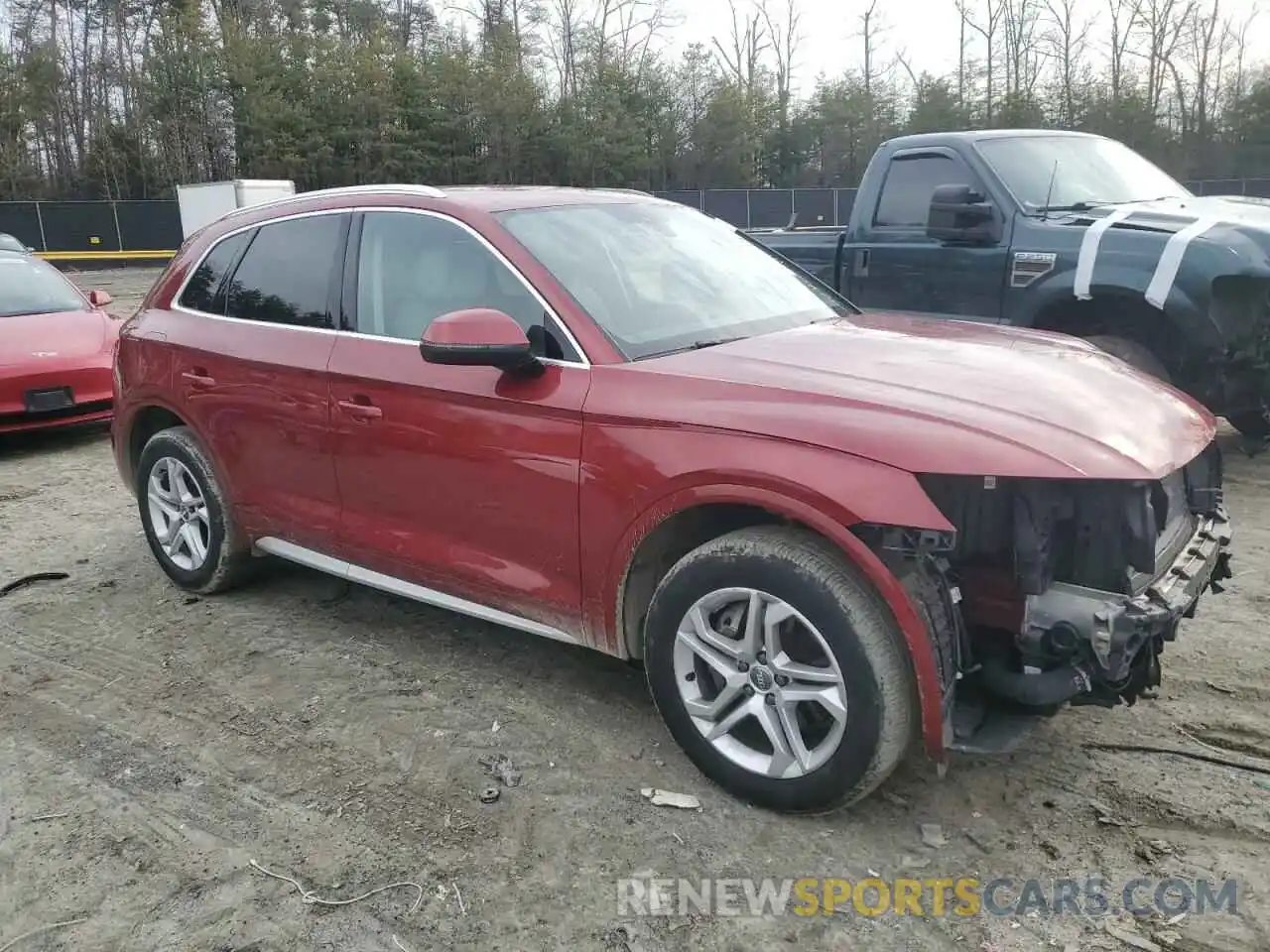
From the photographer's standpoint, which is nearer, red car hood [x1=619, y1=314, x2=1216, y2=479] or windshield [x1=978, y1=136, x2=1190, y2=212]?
red car hood [x1=619, y1=314, x2=1216, y2=479]

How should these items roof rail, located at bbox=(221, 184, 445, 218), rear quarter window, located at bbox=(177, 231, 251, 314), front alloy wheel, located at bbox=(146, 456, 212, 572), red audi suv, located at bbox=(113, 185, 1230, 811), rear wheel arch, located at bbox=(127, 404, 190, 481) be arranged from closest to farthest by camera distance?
1. red audi suv, located at bbox=(113, 185, 1230, 811)
2. roof rail, located at bbox=(221, 184, 445, 218)
3. rear quarter window, located at bbox=(177, 231, 251, 314)
4. front alloy wheel, located at bbox=(146, 456, 212, 572)
5. rear wheel arch, located at bbox=(127, 404, 190, 481)

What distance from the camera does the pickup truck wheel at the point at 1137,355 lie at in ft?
19.5

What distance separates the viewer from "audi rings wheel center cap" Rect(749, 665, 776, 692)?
295 cm

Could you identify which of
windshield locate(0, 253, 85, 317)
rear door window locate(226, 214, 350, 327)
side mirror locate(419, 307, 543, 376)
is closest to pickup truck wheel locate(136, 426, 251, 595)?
rear door window locate(226, 214, 350, 327)

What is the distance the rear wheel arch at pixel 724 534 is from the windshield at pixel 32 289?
765cm

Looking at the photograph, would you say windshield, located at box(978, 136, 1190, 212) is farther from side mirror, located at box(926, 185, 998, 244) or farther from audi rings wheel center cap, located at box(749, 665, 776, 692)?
audi rings wheel center cap, located at box(749, 665, 776, 692)

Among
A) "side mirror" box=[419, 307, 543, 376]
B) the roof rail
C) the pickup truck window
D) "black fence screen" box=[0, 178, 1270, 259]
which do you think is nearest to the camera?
"side mirror" box=[419, 307, 543, 376]

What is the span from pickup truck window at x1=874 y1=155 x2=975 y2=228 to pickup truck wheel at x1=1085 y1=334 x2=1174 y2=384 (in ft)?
4.72

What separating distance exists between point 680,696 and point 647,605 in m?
0.31

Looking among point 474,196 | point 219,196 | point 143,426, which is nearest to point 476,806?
point 474,196

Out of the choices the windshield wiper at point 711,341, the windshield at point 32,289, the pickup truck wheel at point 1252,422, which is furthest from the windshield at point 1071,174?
the windshield at point 32,289

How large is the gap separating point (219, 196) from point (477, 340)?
24.4 meters

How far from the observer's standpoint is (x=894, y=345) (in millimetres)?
3473

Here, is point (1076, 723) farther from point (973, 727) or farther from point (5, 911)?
point (5, 911)
